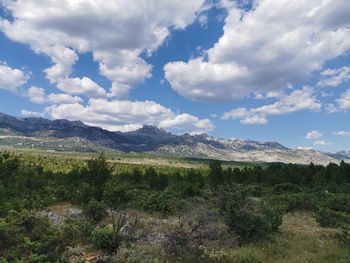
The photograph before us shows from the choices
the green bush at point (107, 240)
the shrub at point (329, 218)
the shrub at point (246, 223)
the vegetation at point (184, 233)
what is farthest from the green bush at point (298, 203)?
the green bush at point (107, 240)

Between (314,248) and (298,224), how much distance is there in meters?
8.12

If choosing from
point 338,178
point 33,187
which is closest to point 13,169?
point 33,187

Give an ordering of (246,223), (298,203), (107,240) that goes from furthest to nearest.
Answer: (298,203), (246,223), (107,240)

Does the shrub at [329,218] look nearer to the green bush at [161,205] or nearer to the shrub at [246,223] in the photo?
the shrub at [246,223]

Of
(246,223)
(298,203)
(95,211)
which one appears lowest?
(95,211)

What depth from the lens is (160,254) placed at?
14.0m

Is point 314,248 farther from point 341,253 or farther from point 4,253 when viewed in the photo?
point 4,253

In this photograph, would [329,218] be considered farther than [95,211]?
No

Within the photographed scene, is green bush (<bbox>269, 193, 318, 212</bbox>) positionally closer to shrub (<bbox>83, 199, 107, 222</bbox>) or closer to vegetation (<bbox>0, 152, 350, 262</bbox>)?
vegetation (<bbox>0, 152, 350, 262</bbox>)

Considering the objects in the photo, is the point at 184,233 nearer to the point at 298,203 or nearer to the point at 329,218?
the point at 329,218

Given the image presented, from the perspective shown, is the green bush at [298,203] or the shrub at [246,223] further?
the green bush at [298,203]

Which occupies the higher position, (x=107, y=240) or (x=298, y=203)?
(x=298, y=203)

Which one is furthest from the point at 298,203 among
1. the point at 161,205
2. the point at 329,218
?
the point at 161,205

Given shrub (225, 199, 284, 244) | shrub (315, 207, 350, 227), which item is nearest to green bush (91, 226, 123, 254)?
shrub (225, 199, 284, 244)
